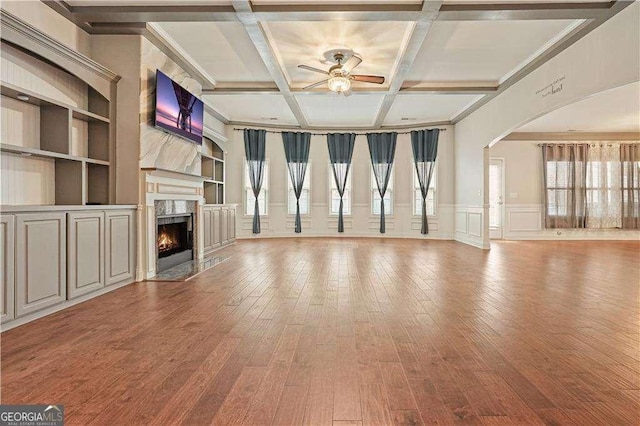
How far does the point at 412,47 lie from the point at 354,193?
608 cm

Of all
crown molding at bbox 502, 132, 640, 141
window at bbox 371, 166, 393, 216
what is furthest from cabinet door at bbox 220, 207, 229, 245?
crown molding at bbox 502, 132, 640, 141

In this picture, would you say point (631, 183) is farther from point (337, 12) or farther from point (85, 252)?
point (85, 252)

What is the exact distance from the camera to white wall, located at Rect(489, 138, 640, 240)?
10.8 meters

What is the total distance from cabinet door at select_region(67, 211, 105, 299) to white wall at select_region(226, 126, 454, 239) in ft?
21.5

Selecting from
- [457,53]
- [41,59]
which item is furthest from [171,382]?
[457,53]

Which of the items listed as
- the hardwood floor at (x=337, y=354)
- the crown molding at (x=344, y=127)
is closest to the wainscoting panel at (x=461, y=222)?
the crown molding at (x=344, y=127)

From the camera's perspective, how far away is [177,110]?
17.6 ft

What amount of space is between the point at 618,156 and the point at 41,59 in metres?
13.3

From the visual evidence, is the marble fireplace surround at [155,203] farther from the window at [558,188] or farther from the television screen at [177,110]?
the window at [558,188]

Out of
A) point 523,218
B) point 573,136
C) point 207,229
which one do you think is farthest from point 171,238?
point 573,136

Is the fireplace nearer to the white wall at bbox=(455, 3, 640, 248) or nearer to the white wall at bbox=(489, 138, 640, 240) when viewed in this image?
the white wall at bbox=(455, 3, 640, 248)

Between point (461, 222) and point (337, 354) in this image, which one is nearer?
point (337, 354)

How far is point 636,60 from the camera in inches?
154

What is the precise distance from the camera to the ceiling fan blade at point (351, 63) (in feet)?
19.2
